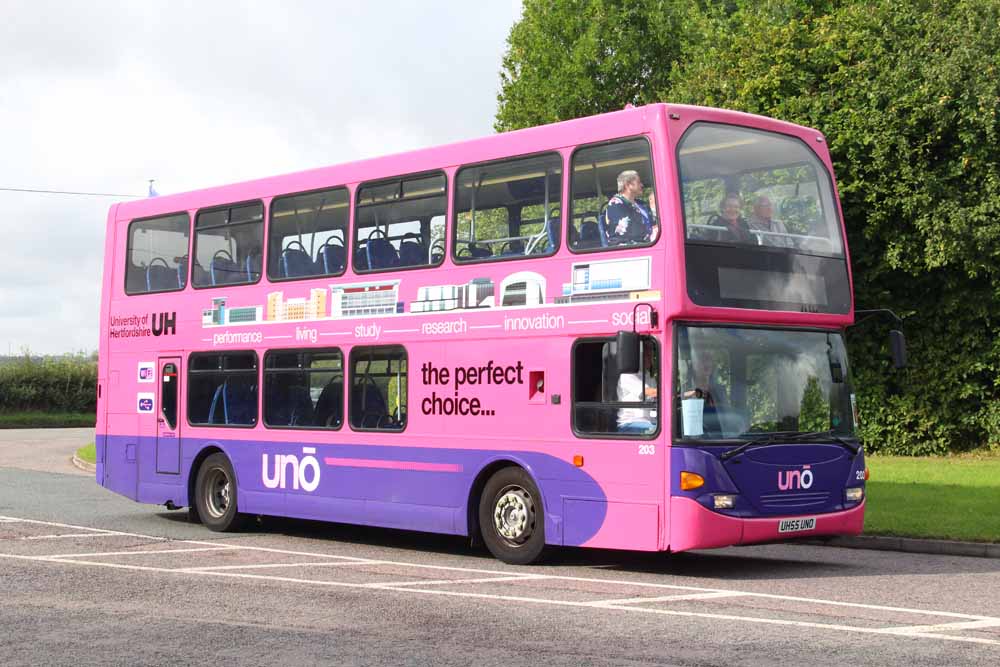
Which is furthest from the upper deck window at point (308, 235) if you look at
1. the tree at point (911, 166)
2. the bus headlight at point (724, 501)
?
the tree at point (911, 166)

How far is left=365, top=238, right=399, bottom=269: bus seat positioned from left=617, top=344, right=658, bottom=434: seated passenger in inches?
130

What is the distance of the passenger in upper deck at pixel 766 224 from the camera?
1231cm

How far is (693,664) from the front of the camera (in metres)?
7.80

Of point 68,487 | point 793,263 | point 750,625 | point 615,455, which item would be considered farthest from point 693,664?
point 68,487

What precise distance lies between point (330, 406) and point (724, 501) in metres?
5.14

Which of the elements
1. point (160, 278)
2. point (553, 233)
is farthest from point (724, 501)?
point (160, 278)

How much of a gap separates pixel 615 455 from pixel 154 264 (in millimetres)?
8154

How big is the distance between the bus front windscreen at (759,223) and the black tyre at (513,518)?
8.52 feet

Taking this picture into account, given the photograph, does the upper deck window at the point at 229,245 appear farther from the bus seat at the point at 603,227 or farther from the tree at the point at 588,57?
the tree at the point at 588,57

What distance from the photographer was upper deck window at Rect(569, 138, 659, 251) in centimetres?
1206

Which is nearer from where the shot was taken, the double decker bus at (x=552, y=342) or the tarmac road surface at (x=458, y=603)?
the tarmac road surface at (x=458, y=603)

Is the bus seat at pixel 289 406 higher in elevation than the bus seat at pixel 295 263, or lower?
lower

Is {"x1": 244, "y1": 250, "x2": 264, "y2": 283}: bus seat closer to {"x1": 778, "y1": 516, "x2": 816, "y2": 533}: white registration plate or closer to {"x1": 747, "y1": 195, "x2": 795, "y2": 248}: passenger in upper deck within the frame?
{"x1": 747, "y1": 195, "x2": 795, "y2": 248}: passenger in upper deck

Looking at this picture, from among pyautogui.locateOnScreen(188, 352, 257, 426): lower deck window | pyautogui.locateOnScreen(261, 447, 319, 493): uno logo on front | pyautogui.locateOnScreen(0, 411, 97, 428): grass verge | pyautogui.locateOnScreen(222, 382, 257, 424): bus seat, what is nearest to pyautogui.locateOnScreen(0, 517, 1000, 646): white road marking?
pyautogui.locateOnScreen(261, 447, 319, 493): uno logo on front
